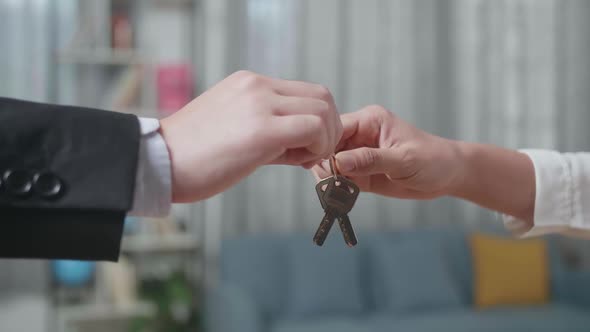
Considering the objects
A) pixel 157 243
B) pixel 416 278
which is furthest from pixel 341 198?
pixel 416 278

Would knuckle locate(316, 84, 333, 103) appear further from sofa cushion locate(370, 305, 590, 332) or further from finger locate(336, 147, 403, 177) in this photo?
sofa cushion locate(370, 305, 590, 332)

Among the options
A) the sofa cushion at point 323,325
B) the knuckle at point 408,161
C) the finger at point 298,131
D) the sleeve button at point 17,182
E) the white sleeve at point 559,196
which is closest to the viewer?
the sleeve button at point 17,182

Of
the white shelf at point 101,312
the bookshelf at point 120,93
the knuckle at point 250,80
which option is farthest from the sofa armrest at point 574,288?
the knuckle at point 250,80

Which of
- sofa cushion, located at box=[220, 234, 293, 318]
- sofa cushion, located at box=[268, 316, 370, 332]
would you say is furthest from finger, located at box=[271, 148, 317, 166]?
sofa cushion, located at box=[220, 234, 293, 318]

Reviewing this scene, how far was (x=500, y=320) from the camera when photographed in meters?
3.06

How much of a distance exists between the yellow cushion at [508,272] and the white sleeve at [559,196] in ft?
7.63

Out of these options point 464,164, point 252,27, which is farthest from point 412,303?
point 464,164

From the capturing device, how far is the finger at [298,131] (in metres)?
0.72

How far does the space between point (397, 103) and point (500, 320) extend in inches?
54.6

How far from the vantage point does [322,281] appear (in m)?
3.19

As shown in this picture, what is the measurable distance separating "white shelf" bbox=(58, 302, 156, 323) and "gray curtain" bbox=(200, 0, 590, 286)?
553 mm

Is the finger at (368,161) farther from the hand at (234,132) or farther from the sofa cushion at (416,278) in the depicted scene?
the sofa cushion at (416,278)

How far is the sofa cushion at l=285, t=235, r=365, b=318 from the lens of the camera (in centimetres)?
315

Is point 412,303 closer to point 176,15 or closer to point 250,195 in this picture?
point 250,195
